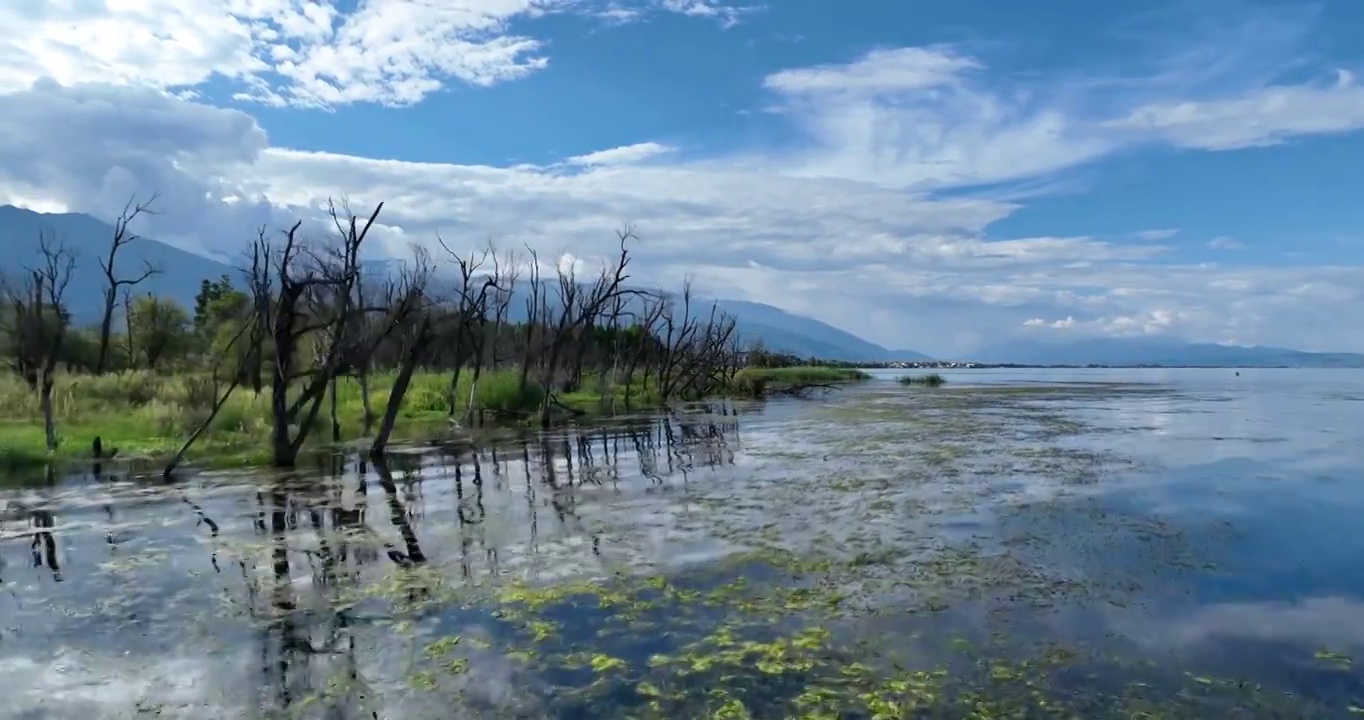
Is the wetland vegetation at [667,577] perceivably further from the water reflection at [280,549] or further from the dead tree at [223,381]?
the dead tree at [223,381]

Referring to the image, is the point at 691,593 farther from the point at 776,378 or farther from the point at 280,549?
the point at 776,378

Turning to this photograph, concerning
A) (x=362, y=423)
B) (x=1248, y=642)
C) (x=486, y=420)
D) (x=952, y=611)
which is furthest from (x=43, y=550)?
(x=486, y=420)

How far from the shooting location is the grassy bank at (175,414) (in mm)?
25039

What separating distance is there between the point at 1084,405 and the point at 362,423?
39605mm

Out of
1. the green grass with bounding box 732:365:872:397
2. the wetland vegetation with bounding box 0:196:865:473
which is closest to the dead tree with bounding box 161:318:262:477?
the wetland vegetation with bounding box 0:196:865:473

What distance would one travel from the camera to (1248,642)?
884 cm

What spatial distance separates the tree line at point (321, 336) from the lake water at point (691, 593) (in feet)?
14.6

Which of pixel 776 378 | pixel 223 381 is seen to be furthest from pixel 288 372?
pixel 776 378

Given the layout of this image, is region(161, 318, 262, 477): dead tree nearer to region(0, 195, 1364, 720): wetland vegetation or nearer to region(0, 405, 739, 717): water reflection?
region(0, 195, 1364, 720): wetland vegetation

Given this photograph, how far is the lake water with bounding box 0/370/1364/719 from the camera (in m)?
7.59

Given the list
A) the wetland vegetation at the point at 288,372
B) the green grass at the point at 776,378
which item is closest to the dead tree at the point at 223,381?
the wetland vegetation at the point at 288,372

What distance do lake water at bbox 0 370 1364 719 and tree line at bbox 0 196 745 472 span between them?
4.45 metres

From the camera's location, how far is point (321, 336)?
1580 inches

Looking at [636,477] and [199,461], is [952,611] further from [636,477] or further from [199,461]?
[199,461]
